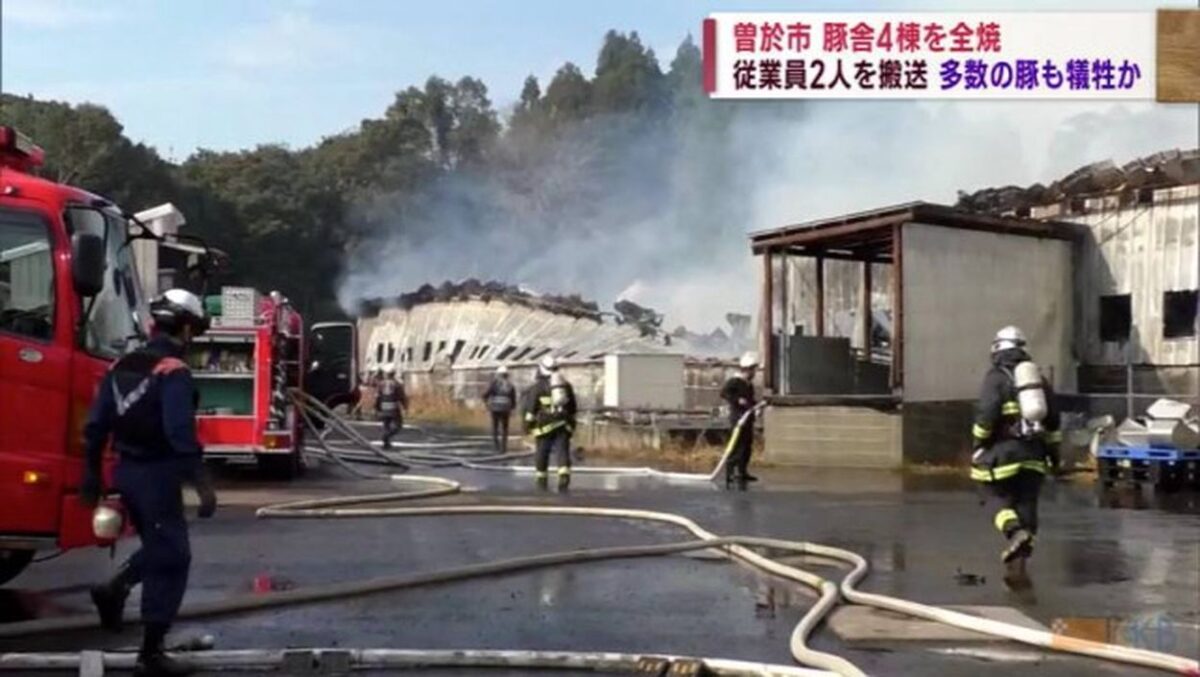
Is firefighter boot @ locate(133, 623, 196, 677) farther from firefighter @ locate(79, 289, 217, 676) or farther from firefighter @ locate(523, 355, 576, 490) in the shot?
firefighter @ locate(523, 355, 576, 490)

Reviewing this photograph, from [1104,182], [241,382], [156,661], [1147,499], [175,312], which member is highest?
[1104,182]

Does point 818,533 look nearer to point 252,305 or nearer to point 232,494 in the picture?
point 232,494

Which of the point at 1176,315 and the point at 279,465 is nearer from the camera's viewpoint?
the point at 279,465

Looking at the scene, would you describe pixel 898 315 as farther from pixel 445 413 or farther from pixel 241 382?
pixel 445 413

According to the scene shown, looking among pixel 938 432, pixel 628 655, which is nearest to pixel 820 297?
pixel 938 432

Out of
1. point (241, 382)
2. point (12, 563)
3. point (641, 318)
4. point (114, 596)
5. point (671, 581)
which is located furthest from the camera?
point (641, 318)

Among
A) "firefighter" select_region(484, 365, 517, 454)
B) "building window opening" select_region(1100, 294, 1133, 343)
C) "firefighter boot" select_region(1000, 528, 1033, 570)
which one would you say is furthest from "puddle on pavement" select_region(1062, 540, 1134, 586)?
"firefighter" select_region(484, 365, 517, 454)

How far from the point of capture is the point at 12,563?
848 cm

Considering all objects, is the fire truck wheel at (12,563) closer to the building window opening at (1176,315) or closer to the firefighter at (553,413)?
the firefighter at (553,413)

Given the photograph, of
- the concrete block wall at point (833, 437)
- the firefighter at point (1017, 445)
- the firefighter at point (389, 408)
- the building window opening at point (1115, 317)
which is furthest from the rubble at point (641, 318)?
the firefighter at point (1017, 445)

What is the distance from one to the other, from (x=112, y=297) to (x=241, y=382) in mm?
9814

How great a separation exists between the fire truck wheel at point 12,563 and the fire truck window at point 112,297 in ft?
4.39
